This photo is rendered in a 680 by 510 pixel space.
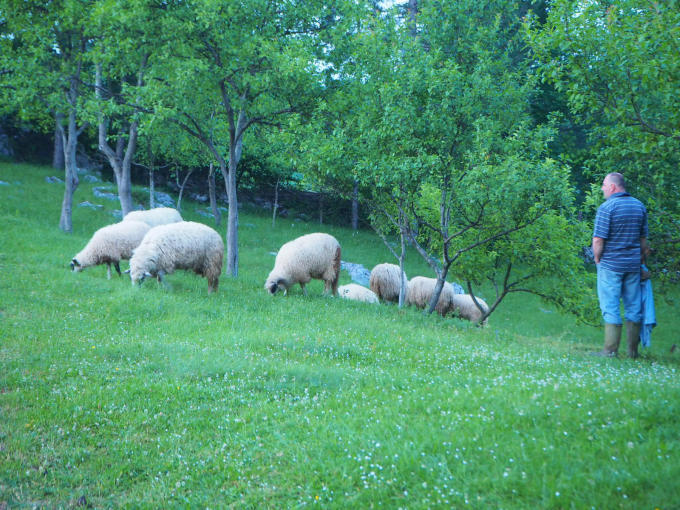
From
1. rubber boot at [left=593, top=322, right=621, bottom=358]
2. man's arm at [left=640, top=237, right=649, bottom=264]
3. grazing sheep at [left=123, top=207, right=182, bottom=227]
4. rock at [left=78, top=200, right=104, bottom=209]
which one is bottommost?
rubber boot at [left=593, top=322, right=621, bottom=358]

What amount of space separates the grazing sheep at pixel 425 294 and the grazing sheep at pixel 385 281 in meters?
0.66

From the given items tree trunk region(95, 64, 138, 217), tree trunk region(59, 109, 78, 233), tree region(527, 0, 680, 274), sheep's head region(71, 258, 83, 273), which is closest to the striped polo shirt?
tree region(527, 0, 680, 274)

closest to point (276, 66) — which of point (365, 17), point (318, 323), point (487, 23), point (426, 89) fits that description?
point (365, 17)

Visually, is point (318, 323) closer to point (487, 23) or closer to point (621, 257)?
point (621, 257)

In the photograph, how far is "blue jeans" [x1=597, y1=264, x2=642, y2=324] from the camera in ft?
29.1

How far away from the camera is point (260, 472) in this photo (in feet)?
16.5

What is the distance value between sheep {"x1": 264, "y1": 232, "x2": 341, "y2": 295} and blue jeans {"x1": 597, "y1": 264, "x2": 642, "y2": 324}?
995 cm

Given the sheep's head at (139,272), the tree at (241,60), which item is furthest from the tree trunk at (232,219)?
the sheep's head at (139,272)

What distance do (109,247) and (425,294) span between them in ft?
40.9

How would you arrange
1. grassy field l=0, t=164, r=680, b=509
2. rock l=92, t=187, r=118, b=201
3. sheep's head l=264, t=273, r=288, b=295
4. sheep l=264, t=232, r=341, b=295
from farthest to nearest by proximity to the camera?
rock l=92, t=187, r=118, b=201
sheep l=264, t=232, r=341, b=295
sheep's head l=264, t=273, r=288, b=295
grassy field l=0, t=164, r=680, b=509

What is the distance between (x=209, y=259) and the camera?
50.2 ft

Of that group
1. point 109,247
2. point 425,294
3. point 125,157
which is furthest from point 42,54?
point 425,294

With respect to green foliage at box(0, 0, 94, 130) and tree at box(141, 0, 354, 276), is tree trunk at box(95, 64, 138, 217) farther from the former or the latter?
tree at box(141, 0, 354, 276)

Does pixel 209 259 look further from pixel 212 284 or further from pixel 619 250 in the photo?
pixel 619 250
